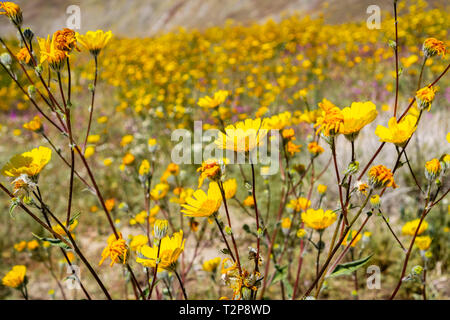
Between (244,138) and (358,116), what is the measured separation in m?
0.37

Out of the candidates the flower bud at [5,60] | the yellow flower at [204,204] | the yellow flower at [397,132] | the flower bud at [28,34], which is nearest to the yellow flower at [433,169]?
the yellow flower at [397,132]

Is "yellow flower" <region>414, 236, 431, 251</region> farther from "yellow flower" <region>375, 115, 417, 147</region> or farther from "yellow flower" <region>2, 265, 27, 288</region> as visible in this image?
"yellow flower" <region>2, 265, 27, 288</region>

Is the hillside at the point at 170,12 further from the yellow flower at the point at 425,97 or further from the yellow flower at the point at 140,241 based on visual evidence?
the yellow flower at the point at 140,241

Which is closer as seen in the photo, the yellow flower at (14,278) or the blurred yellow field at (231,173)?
the blurred yellow field at (231,173)

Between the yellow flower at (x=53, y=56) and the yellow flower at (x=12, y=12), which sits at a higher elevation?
the yellow flower at (x=12, y=12)

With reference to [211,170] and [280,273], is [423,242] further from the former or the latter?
[211,170]

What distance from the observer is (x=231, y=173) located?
379cm

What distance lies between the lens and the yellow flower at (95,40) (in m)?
1.34

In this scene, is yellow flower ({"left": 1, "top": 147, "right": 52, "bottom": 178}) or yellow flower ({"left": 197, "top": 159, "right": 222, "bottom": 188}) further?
yellow flower ({"left": 1, "top": 147, "right": 52, "bottom": 178})

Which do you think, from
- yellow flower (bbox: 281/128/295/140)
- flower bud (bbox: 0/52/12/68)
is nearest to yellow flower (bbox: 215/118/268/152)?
yellow flower (bbox: 281/128/295/140)

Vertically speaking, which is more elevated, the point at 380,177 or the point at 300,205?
the point at 380,177

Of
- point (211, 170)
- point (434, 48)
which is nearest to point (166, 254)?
point (211, 170)

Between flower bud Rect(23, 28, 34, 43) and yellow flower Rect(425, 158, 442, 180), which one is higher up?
flower bud Rect(23, 28, 34, 43)

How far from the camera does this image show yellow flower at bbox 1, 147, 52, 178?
3.83 ft
